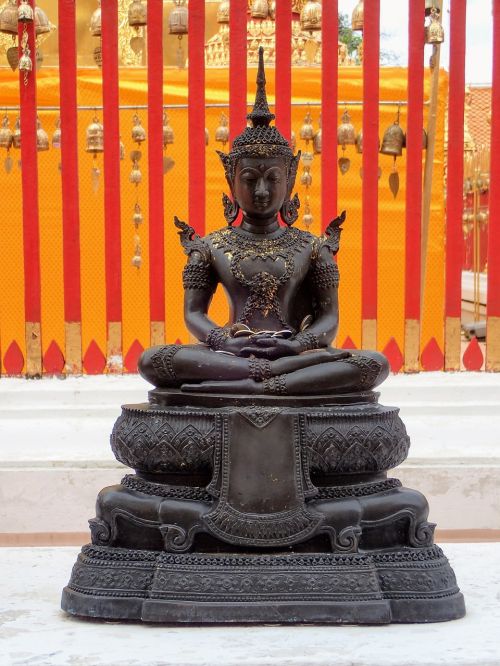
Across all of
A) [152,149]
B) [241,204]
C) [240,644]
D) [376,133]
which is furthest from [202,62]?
[240,644]

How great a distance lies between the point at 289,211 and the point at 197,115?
2.47 metres

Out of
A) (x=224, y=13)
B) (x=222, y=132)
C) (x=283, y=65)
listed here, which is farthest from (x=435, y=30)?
(x=222, y=132)

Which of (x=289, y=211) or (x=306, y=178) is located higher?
(x=306, y=178)

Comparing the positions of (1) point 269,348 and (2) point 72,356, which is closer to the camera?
(1) point 269,348

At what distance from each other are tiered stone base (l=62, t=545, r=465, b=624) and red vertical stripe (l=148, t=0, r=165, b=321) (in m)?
2.89

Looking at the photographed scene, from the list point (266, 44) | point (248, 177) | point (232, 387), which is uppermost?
point (266, 44)

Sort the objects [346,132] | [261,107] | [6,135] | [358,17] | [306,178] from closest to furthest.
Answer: [261,107] < [358,17] < [346,132] < [6,135] < [306,178]

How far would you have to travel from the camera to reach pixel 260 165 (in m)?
3.46

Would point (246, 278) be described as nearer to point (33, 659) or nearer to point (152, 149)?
point (33, 659)

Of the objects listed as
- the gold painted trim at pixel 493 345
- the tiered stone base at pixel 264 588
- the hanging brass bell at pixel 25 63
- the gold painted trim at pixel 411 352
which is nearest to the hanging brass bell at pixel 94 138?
the hanging brass bell at pixel 25 63

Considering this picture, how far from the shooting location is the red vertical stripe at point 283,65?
5930mm

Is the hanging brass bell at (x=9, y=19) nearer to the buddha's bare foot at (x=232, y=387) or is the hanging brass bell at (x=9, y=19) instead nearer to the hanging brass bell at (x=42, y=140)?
the hanging brass bell at (x=42, y=140)

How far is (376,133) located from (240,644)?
3.58m

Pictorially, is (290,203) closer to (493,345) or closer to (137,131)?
(493,345)
